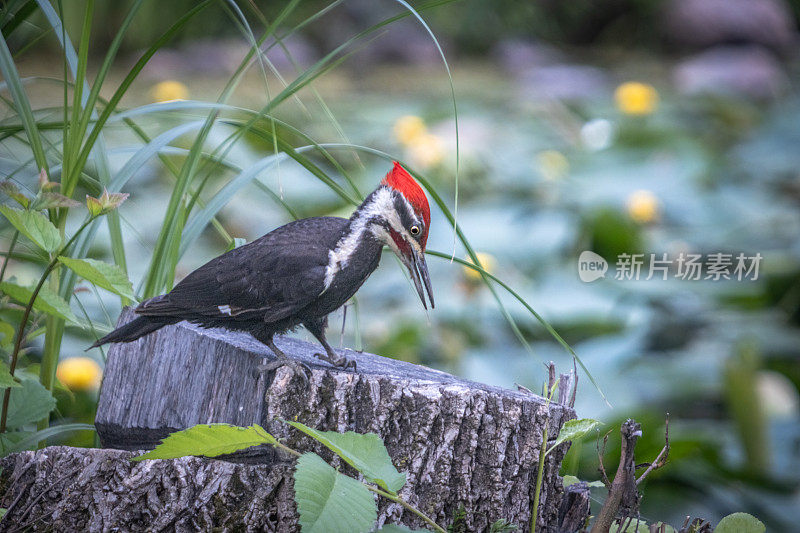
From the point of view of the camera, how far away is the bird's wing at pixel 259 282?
95 centimetres

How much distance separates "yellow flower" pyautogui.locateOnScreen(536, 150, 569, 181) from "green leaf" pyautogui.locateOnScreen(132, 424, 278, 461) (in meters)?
2.61

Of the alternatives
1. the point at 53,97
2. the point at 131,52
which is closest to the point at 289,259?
the point at 53,97

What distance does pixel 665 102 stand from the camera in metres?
4.58

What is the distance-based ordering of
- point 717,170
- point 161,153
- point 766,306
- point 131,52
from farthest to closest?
point 131,52
point 717,170
point 766,306
point 161,153

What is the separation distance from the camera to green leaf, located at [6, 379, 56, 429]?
97 centimetres

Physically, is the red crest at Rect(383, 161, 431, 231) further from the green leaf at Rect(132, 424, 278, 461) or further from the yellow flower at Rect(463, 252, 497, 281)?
the yellow flower at Rect(463, 252, 497, 281)

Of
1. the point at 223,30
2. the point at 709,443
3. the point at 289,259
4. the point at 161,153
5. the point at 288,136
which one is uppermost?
the point at 223,30

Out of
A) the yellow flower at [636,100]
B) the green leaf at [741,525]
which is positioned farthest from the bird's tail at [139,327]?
the yellow flower at [636,100]

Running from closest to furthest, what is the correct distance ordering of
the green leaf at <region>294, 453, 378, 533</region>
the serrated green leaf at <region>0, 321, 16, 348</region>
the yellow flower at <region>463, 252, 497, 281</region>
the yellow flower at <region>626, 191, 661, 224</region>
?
the green leaf at <region>294, 453, 378, 533</region>
the serrated green leaf at <region>0, 321, 16, 348</region>
the yellow flower at <region>463, 252, 497, 281</region>
the yellow flower at <region>626, 191, 661, 224</region>

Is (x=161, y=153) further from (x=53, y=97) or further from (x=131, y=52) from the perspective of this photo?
(x=131, y=52)

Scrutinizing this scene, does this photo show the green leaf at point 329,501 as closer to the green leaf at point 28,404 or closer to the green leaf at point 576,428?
the green leaf at point 576,428

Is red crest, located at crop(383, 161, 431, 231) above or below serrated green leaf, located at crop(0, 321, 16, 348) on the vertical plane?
above

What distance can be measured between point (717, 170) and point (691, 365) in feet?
4.83

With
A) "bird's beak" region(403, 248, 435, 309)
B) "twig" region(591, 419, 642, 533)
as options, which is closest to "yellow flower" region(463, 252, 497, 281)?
"bird's beak" region(403, 248, 435, 309)
